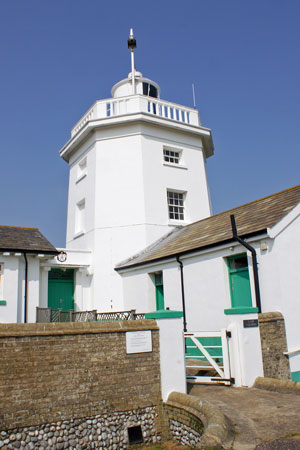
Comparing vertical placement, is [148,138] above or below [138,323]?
above

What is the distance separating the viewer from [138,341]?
7613 millimetres

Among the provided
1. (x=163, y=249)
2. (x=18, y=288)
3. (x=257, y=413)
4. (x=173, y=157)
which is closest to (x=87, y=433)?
(x=257, y=413)

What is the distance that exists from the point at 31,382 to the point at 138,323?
220 cm

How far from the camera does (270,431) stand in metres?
5.73

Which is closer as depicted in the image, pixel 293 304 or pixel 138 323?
pixel 138 323

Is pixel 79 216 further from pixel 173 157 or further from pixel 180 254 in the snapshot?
pixel 180 254

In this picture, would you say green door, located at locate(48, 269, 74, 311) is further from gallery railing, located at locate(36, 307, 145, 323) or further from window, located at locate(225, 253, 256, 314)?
window, located at locate(225, 253, 256, 314)

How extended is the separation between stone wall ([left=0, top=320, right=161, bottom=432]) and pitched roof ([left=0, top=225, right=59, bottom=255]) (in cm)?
801

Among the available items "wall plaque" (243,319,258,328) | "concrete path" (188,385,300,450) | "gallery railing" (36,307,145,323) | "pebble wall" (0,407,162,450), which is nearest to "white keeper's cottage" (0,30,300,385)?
"wall plaque" (243,319,258,328)

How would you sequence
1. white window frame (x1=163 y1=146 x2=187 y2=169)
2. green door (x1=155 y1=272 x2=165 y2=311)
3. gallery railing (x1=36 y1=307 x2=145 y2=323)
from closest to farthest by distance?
1. gallery railing (x1=36 y1=307 x2=145 y2=323)
2. green door (x1=155 y1=272 x2=165 y2=311)
3. white window frame (x1=163 y1=146 x2=187 y2=169)

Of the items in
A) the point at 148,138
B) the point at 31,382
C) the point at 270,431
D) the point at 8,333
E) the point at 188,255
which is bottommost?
the point at 270,431

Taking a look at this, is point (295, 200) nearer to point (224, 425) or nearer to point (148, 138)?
point (224, 425)

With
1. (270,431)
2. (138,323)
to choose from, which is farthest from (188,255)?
(270,431)

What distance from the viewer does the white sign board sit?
24.7ft
